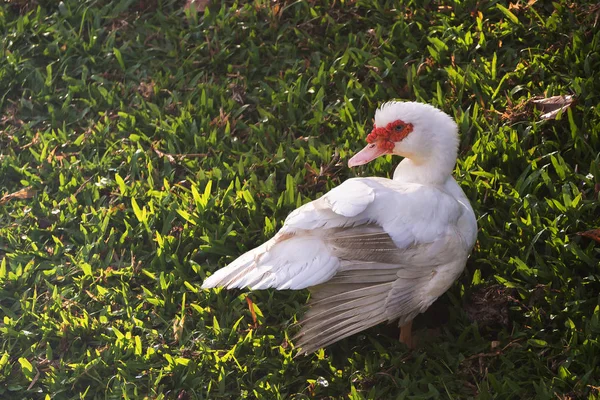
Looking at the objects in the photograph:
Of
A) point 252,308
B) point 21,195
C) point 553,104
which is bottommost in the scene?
point 252,308

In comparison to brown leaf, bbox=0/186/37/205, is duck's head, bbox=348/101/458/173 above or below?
above

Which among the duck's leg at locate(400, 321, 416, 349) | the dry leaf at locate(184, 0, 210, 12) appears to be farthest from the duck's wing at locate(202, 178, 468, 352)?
the dry leaf at locate(184, 0, 210, 12)

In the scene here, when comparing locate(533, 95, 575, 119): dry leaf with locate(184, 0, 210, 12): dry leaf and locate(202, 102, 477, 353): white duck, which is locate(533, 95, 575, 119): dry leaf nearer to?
locate(202, 102, 477, 353): white duck

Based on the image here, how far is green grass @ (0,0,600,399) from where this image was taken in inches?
135

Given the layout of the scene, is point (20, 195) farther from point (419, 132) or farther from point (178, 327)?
point (419, 132)

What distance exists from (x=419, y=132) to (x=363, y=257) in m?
0.68

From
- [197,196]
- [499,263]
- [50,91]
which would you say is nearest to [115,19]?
[50,91]

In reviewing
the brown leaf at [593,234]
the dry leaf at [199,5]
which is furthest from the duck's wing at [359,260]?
the dry leaf at [199,5]

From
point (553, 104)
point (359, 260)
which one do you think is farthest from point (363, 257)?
point (553, 104)

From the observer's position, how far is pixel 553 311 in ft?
11.2

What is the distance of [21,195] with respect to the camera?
4.39 m

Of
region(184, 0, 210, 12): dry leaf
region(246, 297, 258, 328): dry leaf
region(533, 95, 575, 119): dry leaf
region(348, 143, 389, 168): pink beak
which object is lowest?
region(246, 297, 258, 328): dry leaf

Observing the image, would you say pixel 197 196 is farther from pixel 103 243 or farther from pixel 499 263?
pixel 499 263

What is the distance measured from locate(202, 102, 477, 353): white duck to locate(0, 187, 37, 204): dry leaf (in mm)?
1484
